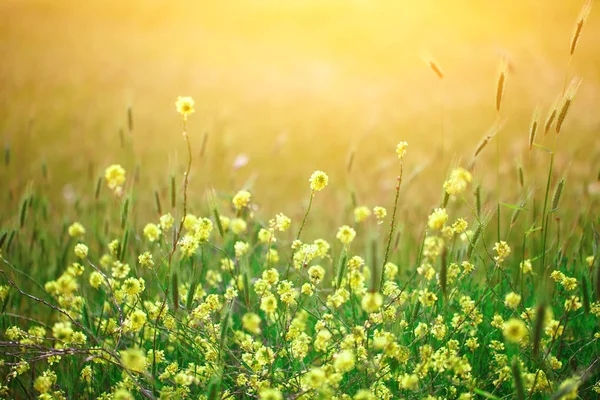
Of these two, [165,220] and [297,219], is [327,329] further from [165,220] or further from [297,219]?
[297,219]

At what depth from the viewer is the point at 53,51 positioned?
25.3 feet

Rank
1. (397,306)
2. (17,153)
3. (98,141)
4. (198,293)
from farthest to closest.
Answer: (98,141), (17,153), (198,293), (397,306)

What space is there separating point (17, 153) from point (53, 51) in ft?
8.84

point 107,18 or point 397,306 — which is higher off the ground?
point 107,18

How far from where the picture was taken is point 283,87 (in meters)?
7.54

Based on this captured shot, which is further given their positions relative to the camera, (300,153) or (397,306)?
(300,153)

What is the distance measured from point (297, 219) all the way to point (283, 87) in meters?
3.88

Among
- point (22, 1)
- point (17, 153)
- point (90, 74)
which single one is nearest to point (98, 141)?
point (17, 153)

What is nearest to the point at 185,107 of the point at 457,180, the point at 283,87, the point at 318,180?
the point at 318,180

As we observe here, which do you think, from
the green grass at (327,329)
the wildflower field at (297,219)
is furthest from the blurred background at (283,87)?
the green grass at (327,329)

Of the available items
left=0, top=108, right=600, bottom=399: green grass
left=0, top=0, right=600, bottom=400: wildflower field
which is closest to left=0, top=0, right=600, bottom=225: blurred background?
left=0, top=0, right=600, bottom=400: wildflower field

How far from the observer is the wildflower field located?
1.71 metres

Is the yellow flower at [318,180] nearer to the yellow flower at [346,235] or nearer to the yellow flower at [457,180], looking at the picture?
the yellow flower at [346,235]

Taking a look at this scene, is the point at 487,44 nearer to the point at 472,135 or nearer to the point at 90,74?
the point at 472,135
